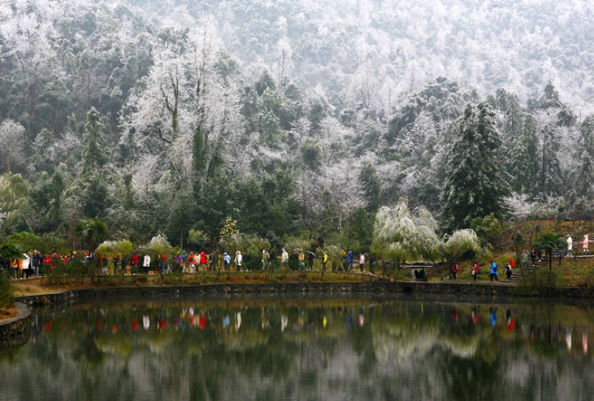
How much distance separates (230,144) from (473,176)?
23157 mm

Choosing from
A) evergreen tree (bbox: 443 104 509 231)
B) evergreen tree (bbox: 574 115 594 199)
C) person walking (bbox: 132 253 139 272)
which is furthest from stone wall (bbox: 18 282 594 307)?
evergreen tree (bbox: 574 115 594 199)

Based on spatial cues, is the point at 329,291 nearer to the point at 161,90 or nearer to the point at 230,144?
the point at 161,90

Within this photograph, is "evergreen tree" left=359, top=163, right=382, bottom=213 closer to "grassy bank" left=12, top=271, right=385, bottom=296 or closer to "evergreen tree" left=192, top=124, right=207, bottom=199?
"evergreen tree" left=192, top=124, right=207, bottom=199

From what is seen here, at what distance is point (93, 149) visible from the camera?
183ft

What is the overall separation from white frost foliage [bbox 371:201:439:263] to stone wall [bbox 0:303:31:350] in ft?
71.9

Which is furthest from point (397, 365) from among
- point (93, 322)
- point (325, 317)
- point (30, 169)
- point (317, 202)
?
point (30, 169)

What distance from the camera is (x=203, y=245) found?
46.1m

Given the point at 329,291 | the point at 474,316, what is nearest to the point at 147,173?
the point at 329,291

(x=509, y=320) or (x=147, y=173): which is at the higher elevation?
(x=147, y=173)

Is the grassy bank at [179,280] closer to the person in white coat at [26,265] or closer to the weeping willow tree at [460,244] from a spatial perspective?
the person in white coat at [26,265]

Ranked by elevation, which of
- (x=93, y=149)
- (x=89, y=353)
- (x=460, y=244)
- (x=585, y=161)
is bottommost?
(x=89, y=353)

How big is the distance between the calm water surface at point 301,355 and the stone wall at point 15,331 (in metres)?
0.38

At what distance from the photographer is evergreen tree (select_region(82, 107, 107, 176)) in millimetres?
55062

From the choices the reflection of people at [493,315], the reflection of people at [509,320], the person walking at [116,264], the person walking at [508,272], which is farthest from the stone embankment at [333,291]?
the reflection of people at [509,320]
